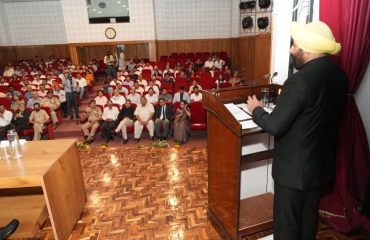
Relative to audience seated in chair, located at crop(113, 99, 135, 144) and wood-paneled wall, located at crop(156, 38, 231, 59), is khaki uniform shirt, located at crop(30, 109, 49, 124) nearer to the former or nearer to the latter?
audience seated in chair, located at crop(113, 99, 135, 144)

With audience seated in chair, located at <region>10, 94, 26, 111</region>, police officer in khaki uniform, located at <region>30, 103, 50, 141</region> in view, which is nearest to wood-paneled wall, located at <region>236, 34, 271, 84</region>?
police officer in khaki uniform, located at <region>30, 103, 50, 141</region>

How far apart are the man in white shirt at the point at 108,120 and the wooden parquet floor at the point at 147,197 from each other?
2.45 feet

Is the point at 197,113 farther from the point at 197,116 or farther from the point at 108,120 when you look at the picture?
the point at 108,120

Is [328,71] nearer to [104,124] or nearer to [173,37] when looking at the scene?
[104,124]

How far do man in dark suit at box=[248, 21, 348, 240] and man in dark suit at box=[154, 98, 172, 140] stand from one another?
13.1 feet

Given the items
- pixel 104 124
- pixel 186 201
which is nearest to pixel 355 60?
pixel 186 201

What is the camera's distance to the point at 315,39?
1.63 metres

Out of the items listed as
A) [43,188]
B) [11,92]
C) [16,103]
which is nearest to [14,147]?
[43,188]

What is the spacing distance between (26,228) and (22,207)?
38 centimetres

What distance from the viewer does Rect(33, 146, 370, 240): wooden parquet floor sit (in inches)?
117

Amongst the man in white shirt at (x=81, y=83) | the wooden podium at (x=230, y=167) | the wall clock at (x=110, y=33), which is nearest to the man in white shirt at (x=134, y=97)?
the man in white shirt at (x=81, y=83)

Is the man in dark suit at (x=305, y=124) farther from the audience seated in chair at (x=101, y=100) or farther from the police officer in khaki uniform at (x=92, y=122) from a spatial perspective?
the audience seated in chair at (x=101, y=100)

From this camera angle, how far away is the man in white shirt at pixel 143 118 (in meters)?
5.86

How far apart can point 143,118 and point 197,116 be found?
1.21 meters
